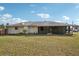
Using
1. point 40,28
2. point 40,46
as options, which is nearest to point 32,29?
point 40,28

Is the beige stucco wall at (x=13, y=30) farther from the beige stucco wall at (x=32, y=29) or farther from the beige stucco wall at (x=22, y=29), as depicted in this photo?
the beige stucco wall at (x=32, y=29)

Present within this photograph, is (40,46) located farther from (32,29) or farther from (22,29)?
(22,29)

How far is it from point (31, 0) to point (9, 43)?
2.81ft

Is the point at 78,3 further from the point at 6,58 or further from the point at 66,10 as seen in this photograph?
the point at 6,58

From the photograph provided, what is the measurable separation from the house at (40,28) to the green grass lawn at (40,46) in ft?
0.33

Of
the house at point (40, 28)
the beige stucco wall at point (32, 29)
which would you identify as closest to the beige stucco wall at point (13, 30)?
the house at point (40, 28)

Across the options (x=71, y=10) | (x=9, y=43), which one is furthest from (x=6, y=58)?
(x=71, y=10)

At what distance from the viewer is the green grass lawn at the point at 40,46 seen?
19.0 metres

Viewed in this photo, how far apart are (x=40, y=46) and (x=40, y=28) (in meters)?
0.32

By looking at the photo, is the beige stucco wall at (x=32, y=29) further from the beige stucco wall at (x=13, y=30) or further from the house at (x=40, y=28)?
the beige stucco wall at (x=13, y=30)

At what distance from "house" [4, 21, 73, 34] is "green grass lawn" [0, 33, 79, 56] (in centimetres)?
10

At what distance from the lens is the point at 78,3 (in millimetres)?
18906

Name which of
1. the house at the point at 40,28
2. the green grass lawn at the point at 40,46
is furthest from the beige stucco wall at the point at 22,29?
the green grass lawn at the point at 40,46

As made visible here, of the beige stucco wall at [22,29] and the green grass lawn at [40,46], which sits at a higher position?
the beige stucco wall at [22,29]
